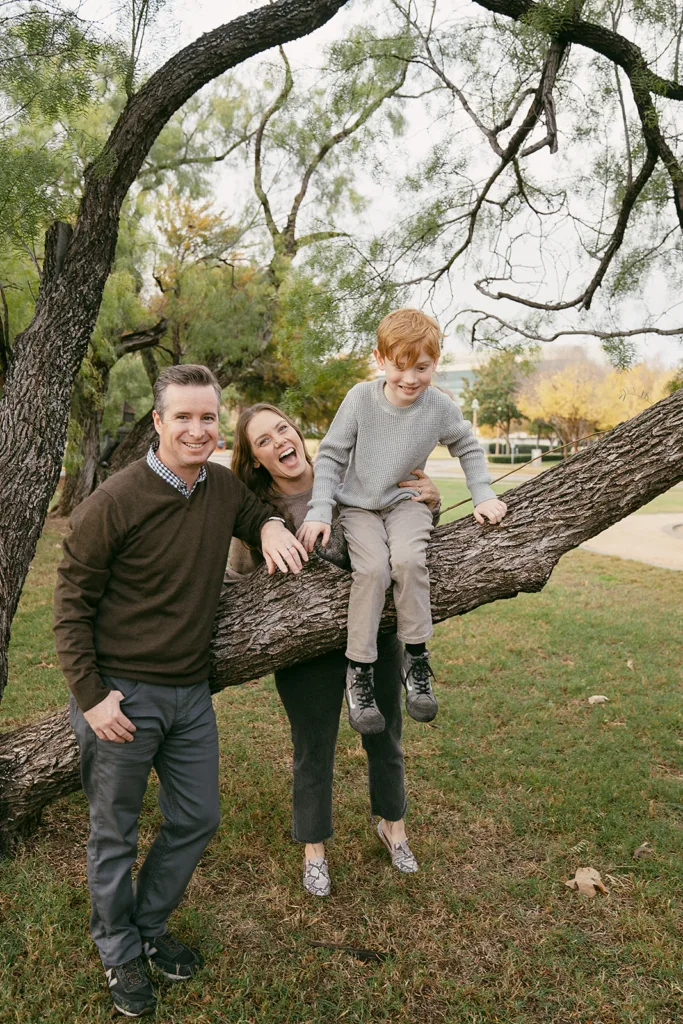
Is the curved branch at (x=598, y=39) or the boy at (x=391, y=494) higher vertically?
the curved branch at (x=598, y=39)

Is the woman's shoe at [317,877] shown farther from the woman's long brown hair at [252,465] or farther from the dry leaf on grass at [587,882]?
the woman's long brown hair at [252,465]

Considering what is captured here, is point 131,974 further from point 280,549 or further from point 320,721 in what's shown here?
point 280,549

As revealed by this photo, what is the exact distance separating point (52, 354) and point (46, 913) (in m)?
2.36

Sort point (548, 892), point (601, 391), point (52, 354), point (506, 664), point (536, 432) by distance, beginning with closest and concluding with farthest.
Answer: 1. point (548, 892)
2. point (52, 354)
3. point (506, 664)
4. point (601, 391)
5. point (536, 432)

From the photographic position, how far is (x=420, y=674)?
2676 millimetres

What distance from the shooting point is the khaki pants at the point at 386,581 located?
8.43 feet

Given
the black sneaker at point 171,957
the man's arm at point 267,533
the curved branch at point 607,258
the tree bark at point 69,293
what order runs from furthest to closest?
1. the curved branch at point 607,258
2. the tree bark at point 69,293
3. the man's arm at point 267,533
4. the black sneaker at point 171,957

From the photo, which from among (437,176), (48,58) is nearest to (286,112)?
(437,176)

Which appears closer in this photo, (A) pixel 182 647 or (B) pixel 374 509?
(A) pixel 182 647

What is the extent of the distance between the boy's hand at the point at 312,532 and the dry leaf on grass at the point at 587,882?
68.8 inches

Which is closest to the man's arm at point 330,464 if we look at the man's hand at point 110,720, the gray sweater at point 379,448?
the gray sweater at point 379,448

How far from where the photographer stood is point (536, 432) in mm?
52344

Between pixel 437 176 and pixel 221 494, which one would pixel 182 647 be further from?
pixel 437 176

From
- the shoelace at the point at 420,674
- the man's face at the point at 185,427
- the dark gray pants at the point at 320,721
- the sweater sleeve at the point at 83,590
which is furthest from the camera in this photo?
the dark gray pants at the point at 320,721
